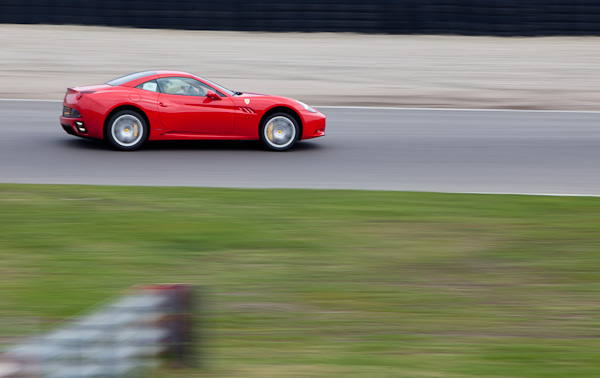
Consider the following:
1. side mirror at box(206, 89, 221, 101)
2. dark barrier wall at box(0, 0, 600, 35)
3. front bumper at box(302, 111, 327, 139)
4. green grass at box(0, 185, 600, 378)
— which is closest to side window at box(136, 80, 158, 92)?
side mirror at box(206, 89, 221, 101)

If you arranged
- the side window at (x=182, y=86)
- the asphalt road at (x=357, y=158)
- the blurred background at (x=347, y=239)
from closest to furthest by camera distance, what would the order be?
the blurred background at (x=347, y=239), the asphalt road at (x=357, y=158), the side window at (x=182, y=86)

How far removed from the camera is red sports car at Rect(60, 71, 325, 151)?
11703mm

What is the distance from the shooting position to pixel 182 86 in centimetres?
1202

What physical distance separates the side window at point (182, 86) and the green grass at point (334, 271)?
9.39 ft

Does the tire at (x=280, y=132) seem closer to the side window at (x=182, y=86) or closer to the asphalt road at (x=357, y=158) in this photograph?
the asphalt road at (x=357, y=158)

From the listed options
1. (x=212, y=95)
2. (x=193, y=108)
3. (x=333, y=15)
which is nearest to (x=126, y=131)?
(x=193, y=108)

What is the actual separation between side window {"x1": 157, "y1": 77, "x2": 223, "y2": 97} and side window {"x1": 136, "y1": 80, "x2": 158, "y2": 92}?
0.22 ft

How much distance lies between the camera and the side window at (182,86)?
39.2ft

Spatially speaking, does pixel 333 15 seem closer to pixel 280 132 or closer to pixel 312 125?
pixel 312 125

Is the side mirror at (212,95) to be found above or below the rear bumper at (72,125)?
above

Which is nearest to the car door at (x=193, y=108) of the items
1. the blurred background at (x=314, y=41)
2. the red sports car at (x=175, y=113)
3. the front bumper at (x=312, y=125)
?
the red sports car at (x=175, y=113)

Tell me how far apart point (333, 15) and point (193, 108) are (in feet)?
46.7

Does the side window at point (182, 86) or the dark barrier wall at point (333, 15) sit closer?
the side window at point (182, 86)

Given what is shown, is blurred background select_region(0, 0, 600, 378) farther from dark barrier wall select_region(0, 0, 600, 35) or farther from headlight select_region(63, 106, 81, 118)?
dark barrier wall select_region(0, 0, 600, 35)
